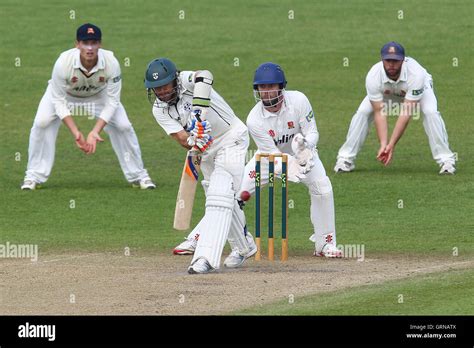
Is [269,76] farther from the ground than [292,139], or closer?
farther from the ground

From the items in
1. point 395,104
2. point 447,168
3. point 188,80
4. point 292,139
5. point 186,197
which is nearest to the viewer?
point 188,80

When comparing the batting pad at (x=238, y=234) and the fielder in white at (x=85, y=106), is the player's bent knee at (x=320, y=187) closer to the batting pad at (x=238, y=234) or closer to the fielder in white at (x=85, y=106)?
the batting pad at (x=238, y=234)

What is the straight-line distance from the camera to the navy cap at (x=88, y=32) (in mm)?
17047

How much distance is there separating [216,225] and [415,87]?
6.16 metres

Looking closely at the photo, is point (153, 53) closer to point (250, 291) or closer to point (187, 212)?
point (187, 212)

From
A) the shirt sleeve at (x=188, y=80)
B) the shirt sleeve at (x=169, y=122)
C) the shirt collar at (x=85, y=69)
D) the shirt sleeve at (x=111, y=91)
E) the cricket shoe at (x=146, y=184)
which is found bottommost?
the cricket shoe at (x=146, y=184)

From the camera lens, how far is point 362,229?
15688 mm

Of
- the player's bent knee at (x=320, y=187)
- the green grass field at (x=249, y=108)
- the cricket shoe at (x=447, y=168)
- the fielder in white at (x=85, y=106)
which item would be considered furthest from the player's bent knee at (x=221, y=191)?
the cricket shoe at (x=447, y=168)

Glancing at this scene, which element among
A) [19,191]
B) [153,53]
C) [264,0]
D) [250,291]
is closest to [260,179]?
[250,291]

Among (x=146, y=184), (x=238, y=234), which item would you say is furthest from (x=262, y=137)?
(x=146, y=184)

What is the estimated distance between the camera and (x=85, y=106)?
59.8ft

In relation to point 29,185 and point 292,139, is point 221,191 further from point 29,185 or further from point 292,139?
point 29,185

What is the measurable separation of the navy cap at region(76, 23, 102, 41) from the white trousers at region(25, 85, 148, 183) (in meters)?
1.08

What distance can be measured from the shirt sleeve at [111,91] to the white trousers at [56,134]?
346 millimetres
